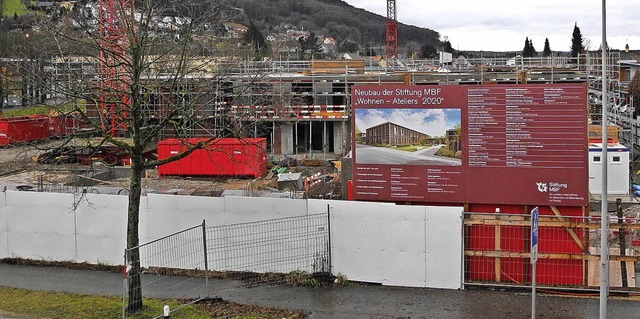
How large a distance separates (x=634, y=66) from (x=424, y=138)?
5853cm

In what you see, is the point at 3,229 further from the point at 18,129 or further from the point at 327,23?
the point at 327,23

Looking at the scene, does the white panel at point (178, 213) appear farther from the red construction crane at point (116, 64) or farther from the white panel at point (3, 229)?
the white panel at point (3, 229)

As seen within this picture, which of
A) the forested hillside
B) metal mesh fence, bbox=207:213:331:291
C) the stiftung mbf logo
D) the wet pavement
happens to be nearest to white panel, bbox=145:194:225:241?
metal mesh fence, bbox=207:213:331:291

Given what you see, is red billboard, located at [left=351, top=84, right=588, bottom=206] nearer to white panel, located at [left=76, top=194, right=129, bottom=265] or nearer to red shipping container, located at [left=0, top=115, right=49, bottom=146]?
white panel, located at [left=76, top=194, right=129, bottom=265]

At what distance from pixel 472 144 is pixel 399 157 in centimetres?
146

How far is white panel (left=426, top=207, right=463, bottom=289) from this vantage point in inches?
483

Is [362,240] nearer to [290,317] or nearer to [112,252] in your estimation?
[290,317]

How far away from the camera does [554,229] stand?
490 inches

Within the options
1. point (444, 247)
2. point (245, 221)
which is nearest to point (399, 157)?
point (444, 247)

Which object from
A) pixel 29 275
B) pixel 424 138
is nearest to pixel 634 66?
pixel 424 138

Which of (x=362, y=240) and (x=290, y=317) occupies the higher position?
(x=362, y=240)

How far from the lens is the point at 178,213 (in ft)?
45.3

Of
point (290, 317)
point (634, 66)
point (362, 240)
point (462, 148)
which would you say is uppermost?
point (634, 66)

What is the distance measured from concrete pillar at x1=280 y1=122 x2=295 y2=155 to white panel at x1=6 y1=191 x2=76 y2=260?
26.0m
